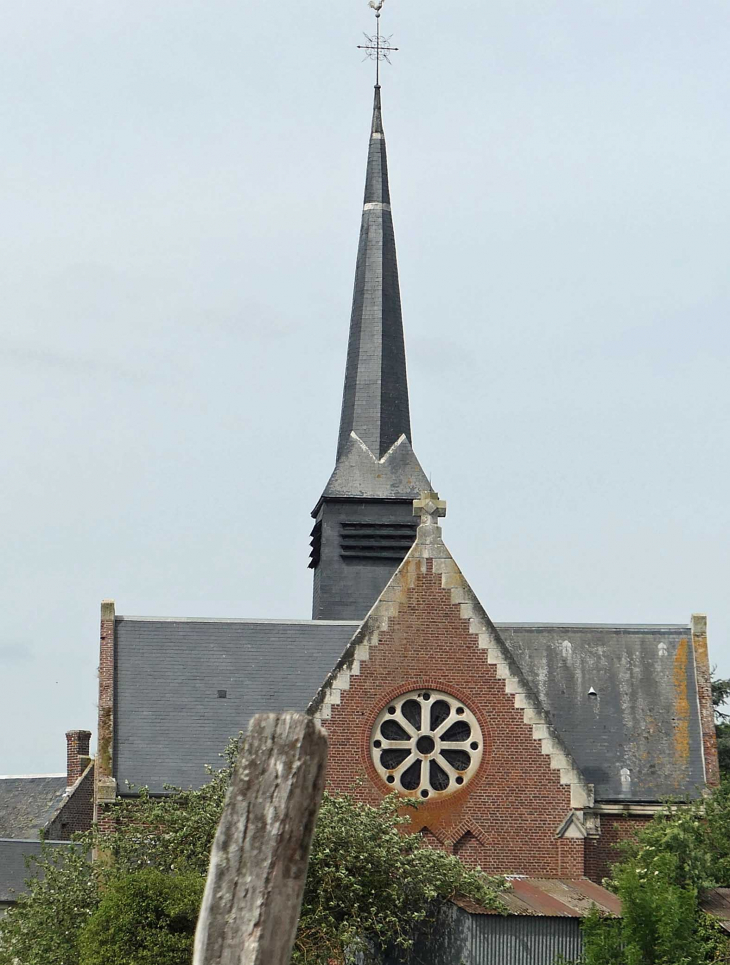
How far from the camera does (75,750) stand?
53.5 metres

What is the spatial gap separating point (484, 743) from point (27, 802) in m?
31.2

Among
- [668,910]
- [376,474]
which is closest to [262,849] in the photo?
[668,910]

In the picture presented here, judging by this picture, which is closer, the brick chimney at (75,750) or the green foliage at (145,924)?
the green foliage at (145,924)

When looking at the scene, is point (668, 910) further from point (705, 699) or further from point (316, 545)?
point (316, 545)

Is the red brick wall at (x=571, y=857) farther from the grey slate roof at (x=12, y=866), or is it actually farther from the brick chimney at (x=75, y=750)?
the brick chimney at (x=75, y=750)

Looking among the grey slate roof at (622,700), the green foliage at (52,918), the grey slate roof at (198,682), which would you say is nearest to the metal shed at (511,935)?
the green foliage at (52,918)

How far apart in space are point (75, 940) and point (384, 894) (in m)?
4.17

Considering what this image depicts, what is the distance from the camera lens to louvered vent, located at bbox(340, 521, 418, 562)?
32.3 meters

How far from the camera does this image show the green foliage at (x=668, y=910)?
18.1 metres

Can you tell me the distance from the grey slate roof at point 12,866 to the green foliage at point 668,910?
23.1 meters

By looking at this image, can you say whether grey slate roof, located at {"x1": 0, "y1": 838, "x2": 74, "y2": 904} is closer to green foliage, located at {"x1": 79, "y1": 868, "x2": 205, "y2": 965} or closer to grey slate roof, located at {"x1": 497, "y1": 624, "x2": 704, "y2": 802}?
grey slate roof, located at {"x1": 497, "y1": 624, "x2": 704, "y2": 802}

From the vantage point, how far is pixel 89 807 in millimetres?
45719

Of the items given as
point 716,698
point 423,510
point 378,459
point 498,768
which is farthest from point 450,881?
point 716,698

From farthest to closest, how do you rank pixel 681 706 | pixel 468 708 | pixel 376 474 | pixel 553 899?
pixel 376 474 < pixel 681 706 < pixel 468 708 < pixel 553 899
